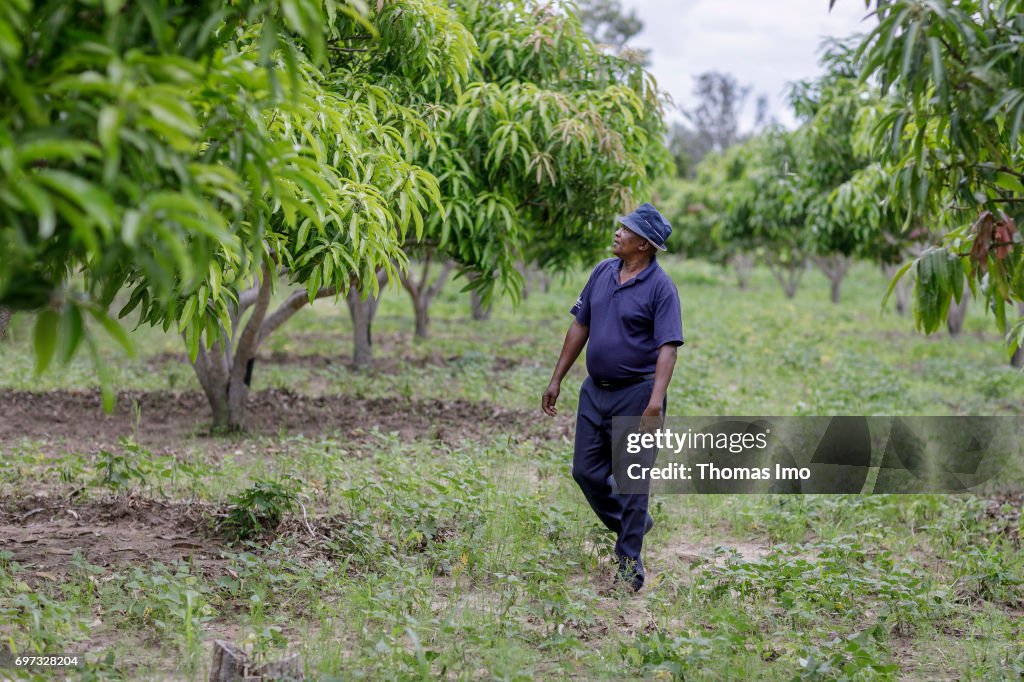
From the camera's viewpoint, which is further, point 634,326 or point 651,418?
point 634,326

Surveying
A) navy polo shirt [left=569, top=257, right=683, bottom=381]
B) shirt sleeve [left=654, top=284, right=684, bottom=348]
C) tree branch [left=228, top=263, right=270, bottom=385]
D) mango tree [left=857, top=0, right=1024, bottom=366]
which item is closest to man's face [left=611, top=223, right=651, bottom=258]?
navy polo shirt [left=569, top=257, right=683, bottom=381]

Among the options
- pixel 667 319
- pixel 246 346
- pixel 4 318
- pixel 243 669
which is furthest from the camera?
pixel 246 346

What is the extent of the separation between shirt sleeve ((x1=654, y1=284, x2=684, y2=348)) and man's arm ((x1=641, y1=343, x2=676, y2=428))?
1.7 inches

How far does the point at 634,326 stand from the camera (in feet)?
15.1

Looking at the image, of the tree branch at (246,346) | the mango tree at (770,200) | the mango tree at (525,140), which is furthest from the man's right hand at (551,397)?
the mango tree at (770,200)

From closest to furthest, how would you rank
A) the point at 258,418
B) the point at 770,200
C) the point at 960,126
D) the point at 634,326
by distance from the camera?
1. the point at 960,126
2. the point at 634,326
3. the point at 258,418
4. the point at 770,200

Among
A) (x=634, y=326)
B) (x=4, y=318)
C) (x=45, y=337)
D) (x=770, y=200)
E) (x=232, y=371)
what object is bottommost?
(x=232, y=371)

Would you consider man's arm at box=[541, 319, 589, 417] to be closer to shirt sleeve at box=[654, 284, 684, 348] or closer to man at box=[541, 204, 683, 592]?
man at box=[541, 204, 683, 592]

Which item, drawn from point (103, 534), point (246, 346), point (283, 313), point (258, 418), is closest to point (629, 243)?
point (103, 534)

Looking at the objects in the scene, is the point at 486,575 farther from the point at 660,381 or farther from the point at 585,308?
the point at 585,308

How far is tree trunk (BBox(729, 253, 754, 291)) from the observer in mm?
37394

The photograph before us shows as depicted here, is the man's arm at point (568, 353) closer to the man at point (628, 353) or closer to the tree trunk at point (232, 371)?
the man at point (628, 353)

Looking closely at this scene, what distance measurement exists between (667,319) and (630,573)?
1242mm

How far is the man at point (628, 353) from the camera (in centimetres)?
454
